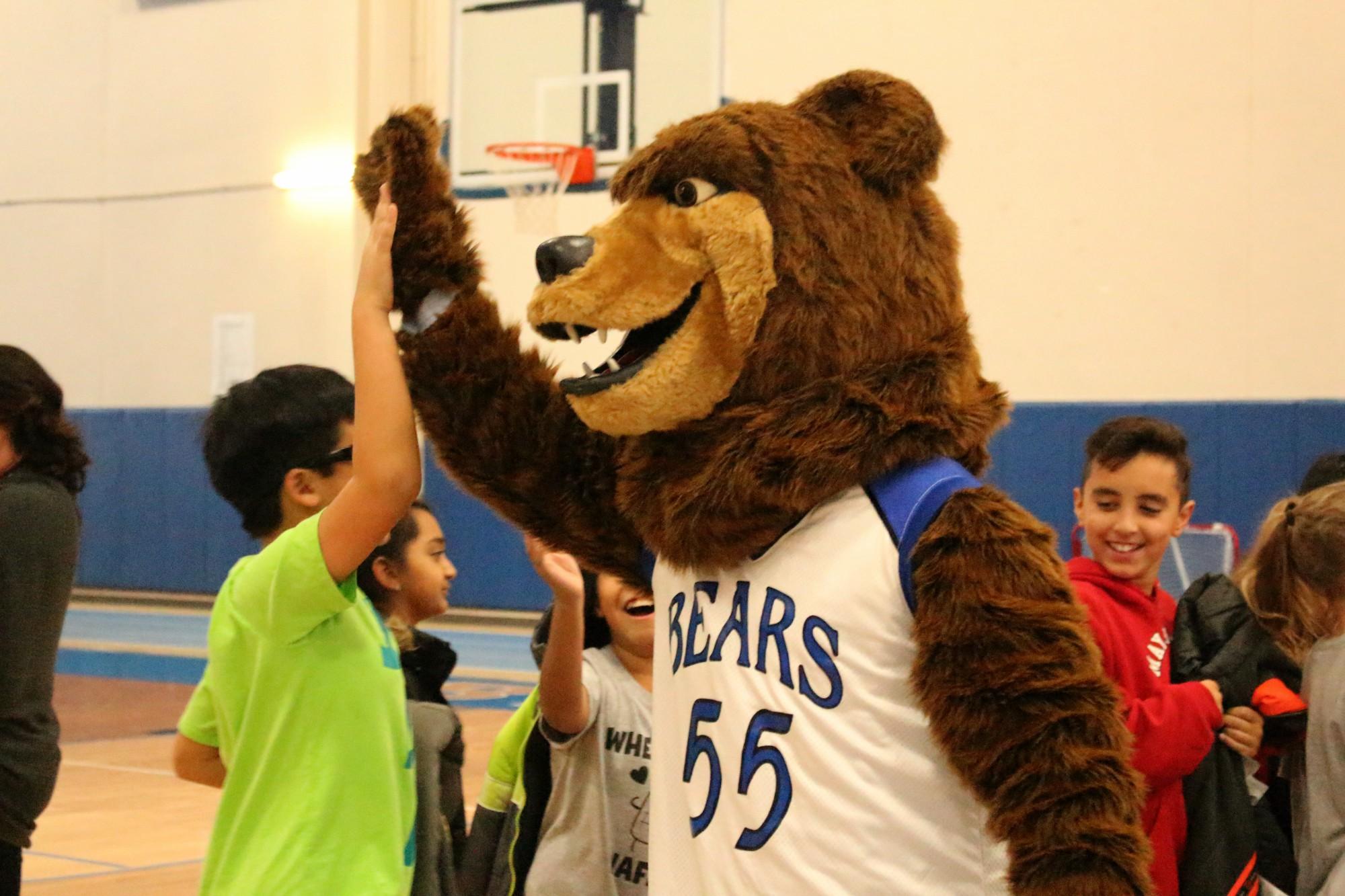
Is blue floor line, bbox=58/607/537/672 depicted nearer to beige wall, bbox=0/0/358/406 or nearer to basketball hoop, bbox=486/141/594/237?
beige wall, bbox=0/0/358/406

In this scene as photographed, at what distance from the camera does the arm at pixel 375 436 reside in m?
1.74

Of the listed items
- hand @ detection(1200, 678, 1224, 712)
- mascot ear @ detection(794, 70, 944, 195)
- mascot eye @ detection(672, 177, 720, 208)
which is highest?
mascot ear @ detection(794, 70, 944, 195)

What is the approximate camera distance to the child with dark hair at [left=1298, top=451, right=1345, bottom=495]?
321cm

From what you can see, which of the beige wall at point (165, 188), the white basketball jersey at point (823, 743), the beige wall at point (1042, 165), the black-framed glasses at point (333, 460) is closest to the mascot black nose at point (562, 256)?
the white basketball jersey at point (823, 743)

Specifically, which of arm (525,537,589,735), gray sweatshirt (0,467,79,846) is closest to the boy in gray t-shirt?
arm (525,537,589,735)

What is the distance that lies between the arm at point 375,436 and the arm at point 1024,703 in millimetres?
609

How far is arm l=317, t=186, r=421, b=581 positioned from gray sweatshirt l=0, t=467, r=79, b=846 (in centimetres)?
122

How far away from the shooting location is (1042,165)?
8469mm

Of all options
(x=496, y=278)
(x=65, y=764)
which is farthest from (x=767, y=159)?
(x=496, y=278)

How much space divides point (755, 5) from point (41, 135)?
662 centimetres

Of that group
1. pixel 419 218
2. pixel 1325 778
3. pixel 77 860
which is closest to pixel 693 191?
pixel 419 218

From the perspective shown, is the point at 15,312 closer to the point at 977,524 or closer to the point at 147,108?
the point at 147,108

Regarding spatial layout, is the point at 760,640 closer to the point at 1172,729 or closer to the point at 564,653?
the point at 564,653

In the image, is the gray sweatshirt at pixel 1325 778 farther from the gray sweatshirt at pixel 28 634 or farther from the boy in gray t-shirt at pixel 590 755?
the gray sweatshirt at pixel 28 634
